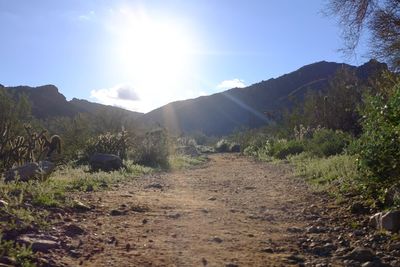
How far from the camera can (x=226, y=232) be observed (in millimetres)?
5977

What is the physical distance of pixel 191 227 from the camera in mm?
6219

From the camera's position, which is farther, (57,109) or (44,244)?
(57,109)

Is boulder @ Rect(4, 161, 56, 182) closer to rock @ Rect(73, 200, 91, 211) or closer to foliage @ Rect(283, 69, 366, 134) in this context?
rock @ Rect(73, 200, 91, 211)

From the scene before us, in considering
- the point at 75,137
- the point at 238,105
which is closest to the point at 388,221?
the point at 75,137

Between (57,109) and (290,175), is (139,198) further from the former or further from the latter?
(57,109)

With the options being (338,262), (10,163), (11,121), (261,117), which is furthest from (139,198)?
(261,117)

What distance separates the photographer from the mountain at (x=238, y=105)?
70312 millimetres

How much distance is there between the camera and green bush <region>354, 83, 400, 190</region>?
6213 millimetres

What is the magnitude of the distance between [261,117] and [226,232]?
66.2 meters

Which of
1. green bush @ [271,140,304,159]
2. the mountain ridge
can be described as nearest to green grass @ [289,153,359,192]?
green bush @ [271,140,304,159]

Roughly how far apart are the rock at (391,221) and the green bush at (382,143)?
89 centimetres

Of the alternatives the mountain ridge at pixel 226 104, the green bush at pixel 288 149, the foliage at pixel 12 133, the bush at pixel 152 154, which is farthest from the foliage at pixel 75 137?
the mountain ridge at pixel 226 104

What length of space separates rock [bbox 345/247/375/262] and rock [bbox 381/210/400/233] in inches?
29.2

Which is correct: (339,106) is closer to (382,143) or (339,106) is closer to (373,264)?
(382,143)
